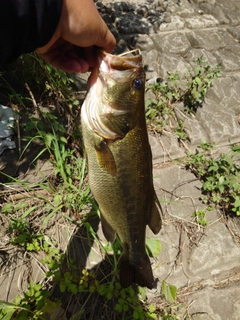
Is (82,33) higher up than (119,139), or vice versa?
(82,33)

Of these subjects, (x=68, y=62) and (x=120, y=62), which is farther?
(x=68, y=62)

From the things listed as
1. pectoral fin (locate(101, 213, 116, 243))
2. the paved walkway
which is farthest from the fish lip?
the paved walkway

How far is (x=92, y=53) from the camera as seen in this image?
1930 mm

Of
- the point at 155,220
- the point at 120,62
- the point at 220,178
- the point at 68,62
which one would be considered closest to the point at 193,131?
the point at 220,178

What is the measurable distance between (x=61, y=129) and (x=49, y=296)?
5.19ft

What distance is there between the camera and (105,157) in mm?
1775

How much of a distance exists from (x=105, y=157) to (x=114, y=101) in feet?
1.13

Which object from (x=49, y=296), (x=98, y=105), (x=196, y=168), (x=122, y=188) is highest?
(x=98, y=105)

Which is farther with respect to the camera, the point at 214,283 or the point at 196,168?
the point at 196,168

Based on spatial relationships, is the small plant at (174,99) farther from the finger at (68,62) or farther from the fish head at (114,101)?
the fish head at (114,101)

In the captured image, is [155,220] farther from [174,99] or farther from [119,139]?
[174,99]

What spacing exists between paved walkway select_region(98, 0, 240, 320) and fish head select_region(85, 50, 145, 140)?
1627 mm

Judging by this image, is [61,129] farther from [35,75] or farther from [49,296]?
[49,296]

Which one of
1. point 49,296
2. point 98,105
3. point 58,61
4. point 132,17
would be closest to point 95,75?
point 98,105
